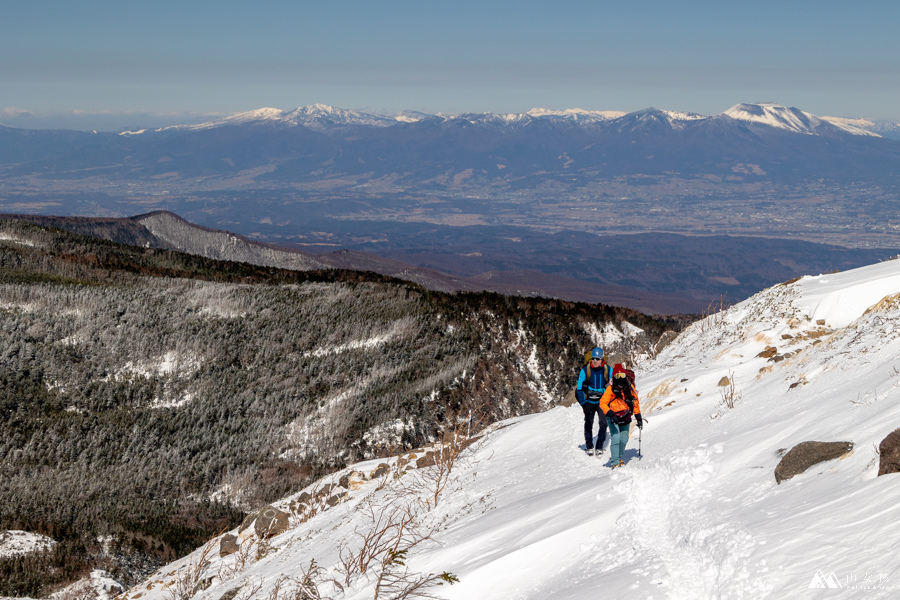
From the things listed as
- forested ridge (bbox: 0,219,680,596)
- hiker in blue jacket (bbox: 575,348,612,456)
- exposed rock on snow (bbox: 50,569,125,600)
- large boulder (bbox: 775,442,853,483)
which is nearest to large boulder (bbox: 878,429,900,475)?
large boulder (bbox: 775,442,853,483)

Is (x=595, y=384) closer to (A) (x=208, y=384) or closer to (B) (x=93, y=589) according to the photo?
(B) (x=93, y=589)

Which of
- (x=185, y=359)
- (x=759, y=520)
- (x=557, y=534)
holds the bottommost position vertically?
(x=185, y=359)

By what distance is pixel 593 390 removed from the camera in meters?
11.6

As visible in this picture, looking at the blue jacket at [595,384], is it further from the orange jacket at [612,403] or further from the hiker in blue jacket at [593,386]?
the orange jacket at [612,403]

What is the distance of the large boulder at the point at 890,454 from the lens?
6020 mm

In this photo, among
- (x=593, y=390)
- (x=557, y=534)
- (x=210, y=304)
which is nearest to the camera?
(x=557, y=534)

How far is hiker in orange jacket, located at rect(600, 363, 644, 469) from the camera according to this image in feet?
35.3

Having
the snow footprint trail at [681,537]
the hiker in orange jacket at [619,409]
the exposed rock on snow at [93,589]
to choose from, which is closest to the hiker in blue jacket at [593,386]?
the hiker in orange jacket at [619,409]

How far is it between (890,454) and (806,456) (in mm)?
1451

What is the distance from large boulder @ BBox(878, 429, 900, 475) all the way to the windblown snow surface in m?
0.13

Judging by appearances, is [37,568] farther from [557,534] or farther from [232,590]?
[557,534]

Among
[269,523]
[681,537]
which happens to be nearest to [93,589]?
[269,523]

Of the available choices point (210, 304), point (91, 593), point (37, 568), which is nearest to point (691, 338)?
point (91, 593)

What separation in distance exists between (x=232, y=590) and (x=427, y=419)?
2095 centimetres
